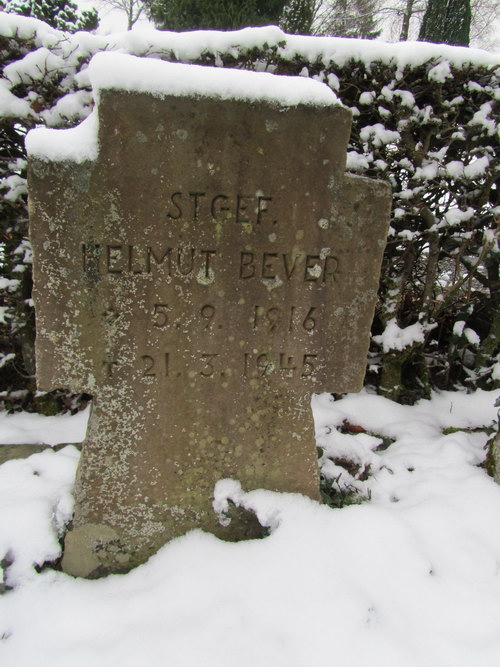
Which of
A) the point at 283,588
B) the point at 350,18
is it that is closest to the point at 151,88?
the point at 283,588

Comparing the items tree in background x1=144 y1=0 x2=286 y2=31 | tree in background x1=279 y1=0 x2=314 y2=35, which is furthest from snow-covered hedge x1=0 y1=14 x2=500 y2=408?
tree in background x1=279 y1=0 x2=314 y2=35

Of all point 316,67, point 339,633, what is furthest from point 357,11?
point 339,633

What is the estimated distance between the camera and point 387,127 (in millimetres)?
2545

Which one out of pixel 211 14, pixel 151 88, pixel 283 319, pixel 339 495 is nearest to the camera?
pixel 151 88

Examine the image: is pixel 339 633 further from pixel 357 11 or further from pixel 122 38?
pixel 357 11

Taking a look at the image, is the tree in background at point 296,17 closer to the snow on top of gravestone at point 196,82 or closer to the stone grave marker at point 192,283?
the snow on top of gravestone at point 196,82

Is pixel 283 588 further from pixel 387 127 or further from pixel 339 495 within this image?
pixel 387 127

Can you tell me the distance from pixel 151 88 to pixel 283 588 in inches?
64.1

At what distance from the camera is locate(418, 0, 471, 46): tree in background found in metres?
7.08

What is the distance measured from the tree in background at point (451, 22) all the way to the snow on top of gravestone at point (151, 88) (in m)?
7.45

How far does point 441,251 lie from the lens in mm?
2848

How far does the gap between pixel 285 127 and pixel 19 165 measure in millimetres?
1608

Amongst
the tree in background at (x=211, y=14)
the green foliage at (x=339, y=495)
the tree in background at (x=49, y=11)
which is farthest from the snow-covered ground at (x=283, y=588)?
the tree in background at (x=211, y=14)

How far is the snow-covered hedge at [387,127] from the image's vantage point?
2.26 meters
